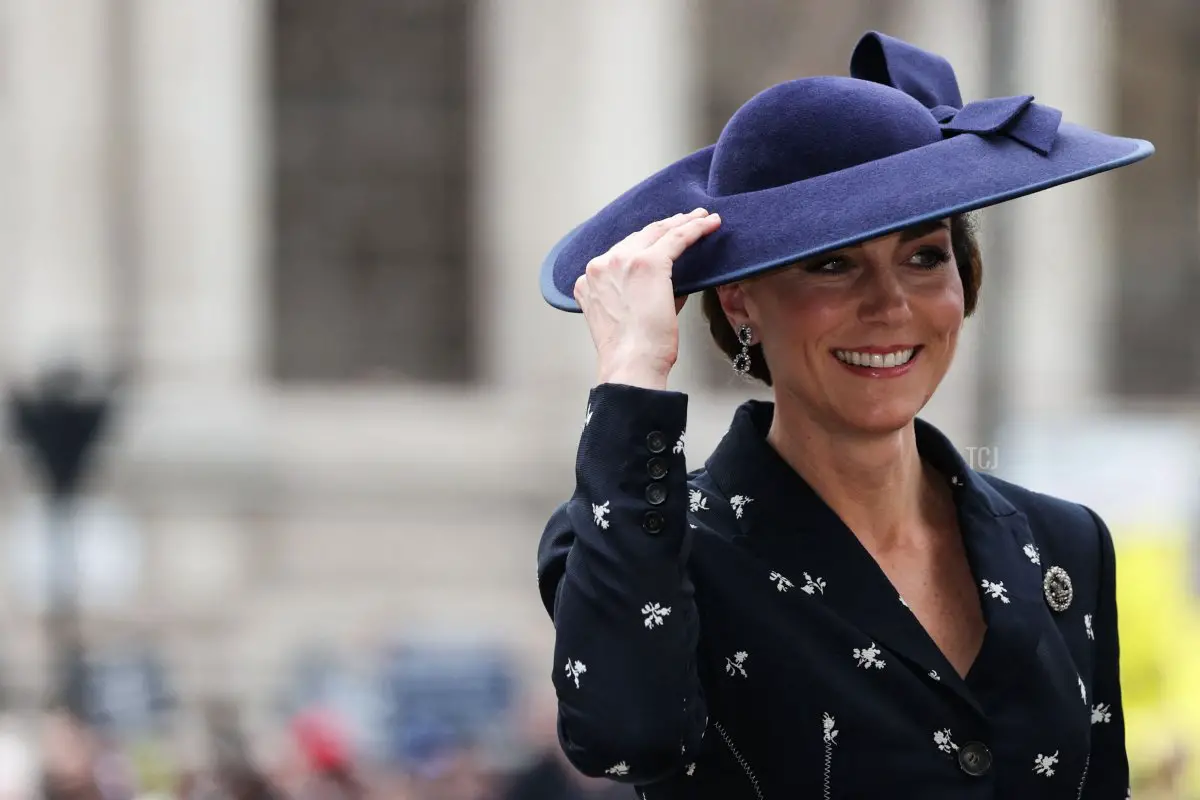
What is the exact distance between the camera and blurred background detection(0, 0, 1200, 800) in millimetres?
18984

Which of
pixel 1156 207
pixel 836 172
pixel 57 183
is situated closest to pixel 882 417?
pixel 836 172

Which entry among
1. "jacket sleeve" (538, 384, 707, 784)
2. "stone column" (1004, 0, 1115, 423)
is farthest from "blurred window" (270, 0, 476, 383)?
"jacket sleeve" (538, 384, 707, 784)

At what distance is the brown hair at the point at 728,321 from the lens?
2.63 metres

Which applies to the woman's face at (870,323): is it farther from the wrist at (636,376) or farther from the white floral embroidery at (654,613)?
the white floral embroidery at (654,613)

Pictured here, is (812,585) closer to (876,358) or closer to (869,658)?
(869,658)

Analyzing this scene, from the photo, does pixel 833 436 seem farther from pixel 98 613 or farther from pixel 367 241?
pixel 367 241

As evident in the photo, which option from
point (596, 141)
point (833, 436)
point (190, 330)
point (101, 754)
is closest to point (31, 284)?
point (190, 330)

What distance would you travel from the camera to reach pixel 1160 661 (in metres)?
6.12

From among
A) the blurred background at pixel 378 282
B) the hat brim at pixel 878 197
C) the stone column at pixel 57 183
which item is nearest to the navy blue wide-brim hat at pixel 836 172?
the hat brim at pixel 878 197

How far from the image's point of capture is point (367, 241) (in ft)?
68.9

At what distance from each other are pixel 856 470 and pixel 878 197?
38 centimetres

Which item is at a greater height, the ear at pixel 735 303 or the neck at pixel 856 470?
the ear at pixel 735 303

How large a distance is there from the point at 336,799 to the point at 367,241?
38.2 feet

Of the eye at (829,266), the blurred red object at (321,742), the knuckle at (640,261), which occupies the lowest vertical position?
the blurred red object at (321,742)
